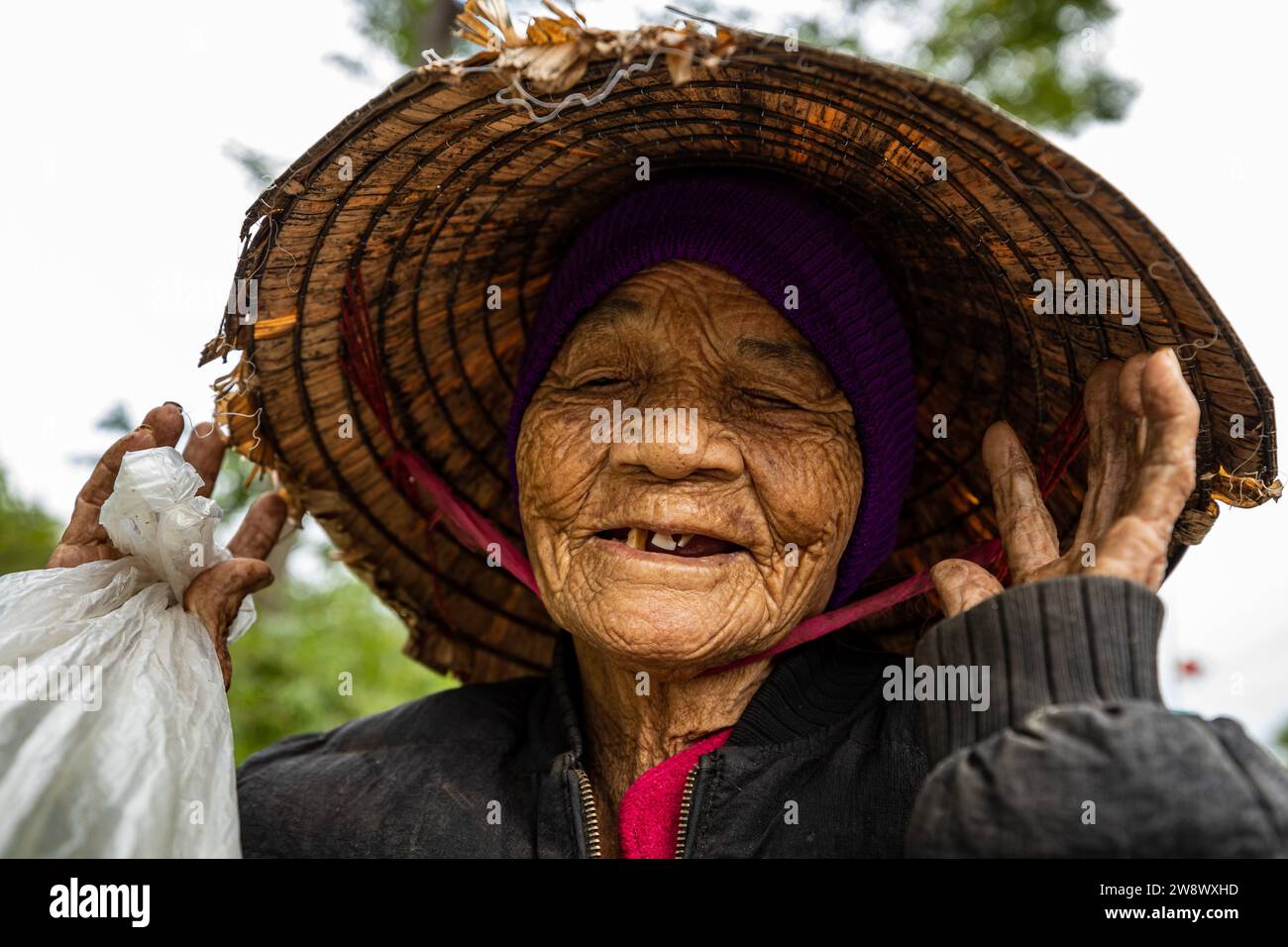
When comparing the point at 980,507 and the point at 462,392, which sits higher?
the point at 462,392

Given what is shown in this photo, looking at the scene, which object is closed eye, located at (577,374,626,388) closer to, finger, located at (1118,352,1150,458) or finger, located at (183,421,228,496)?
finger, located at (183,421,228,496)

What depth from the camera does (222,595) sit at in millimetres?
2057

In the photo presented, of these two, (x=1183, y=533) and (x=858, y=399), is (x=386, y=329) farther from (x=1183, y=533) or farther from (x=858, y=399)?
(x=1183, y=533)

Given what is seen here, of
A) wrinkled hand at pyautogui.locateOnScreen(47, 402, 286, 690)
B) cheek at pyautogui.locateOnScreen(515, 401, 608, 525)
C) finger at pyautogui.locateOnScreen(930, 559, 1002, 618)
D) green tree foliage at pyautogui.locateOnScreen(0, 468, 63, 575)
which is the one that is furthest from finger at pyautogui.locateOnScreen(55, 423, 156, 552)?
green tree foliage at pyautogui.locateOnScreen(0, 468, 63, 575)

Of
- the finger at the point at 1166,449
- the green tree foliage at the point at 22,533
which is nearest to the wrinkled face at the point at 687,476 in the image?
the finger at the point at 1166,449

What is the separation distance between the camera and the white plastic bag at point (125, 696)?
153 centimetres

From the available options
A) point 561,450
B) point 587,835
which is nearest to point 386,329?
point 561,450

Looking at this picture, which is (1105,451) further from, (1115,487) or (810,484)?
(810,484)

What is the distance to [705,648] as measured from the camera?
1926mm

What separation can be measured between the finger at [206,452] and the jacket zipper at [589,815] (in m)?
0.92

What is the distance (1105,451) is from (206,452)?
5.40 ft

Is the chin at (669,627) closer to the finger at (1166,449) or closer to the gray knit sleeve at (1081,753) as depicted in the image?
the gray knit sleeve at (1081,753)

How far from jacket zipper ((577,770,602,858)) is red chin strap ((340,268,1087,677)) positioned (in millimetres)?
294

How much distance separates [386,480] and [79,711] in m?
1.07
